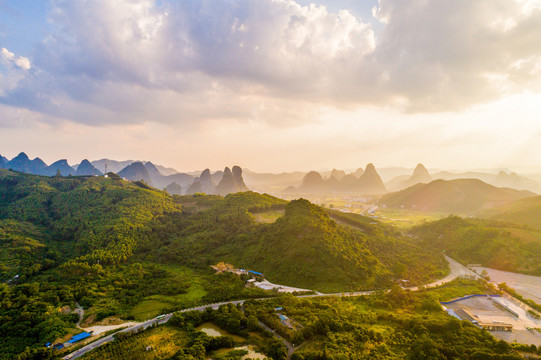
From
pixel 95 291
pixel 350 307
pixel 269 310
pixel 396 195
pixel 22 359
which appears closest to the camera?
pixel 22 359

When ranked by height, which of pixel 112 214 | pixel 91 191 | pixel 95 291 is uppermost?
pixel 91 191

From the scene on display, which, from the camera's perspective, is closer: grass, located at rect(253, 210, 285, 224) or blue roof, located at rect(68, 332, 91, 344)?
blue roof, located at rect(68, 332, 91, 344)

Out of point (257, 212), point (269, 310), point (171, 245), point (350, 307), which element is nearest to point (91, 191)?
point (171, 245)

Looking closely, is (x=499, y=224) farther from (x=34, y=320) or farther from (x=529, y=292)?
(x=34, y=320)

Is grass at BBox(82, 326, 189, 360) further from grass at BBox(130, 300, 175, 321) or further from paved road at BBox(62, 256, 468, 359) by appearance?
grass at BBox(130, 300, 175, 321)

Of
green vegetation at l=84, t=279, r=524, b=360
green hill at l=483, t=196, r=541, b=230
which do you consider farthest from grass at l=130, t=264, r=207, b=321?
green hill at l=483, t=196, r=541, b=230

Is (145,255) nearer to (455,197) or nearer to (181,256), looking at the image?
(181,256)

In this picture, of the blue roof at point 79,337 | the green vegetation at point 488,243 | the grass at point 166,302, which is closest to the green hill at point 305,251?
the green vegetation at point 488,243
